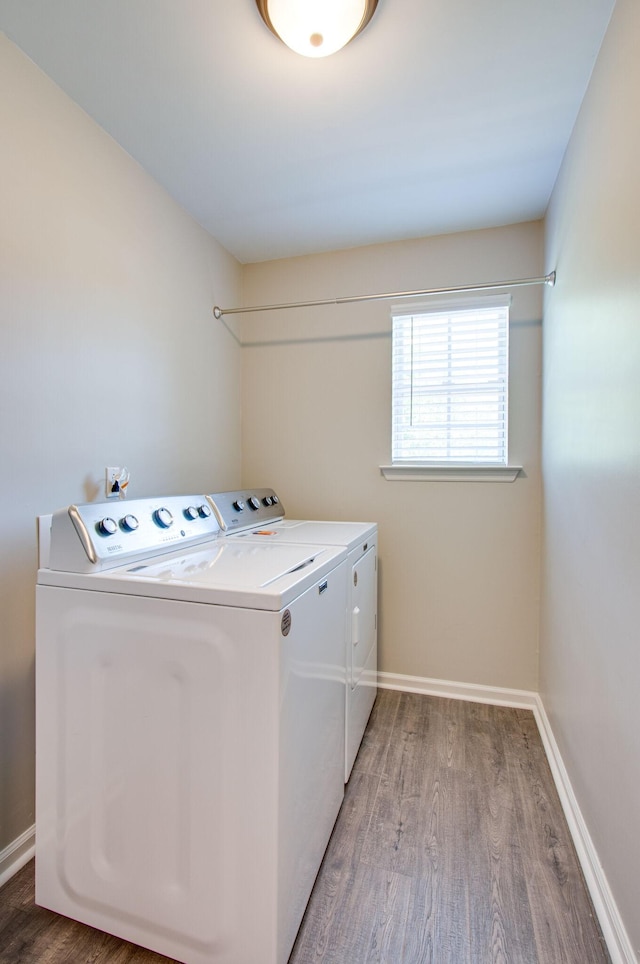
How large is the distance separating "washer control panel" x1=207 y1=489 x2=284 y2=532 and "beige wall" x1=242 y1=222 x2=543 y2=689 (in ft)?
1.00

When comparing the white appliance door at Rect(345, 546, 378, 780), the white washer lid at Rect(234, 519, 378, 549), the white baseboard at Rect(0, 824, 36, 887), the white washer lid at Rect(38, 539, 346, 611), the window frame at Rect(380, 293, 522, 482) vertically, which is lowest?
the white baseboard at Rect(0, 824, 36, 887)

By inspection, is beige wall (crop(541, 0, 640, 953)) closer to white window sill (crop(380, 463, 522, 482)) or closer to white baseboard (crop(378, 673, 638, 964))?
Answer: white baseboard (crop(378, 673, 638, 964))

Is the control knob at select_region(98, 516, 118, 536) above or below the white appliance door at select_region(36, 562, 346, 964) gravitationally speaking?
above

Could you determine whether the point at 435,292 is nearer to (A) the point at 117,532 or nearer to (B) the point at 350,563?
(B) the point at 350,563

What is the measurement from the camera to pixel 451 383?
224cm

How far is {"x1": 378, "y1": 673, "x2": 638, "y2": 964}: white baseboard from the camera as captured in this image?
3.37 feet

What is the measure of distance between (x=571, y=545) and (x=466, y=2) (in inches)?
64.1

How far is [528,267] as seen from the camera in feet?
6.99

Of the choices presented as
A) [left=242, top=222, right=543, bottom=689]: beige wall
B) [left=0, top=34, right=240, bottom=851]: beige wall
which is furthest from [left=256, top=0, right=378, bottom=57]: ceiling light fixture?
[left=242, top=222, right=543, bottom=689]: beige wall

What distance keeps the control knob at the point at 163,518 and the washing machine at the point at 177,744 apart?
180 millimetres

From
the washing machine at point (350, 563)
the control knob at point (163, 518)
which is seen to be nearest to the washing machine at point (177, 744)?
the control knob at point (163, 518)

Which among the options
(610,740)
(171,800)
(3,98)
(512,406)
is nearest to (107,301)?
(3,98)

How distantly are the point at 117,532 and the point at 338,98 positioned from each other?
61.2 inches

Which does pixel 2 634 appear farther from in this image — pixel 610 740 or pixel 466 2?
pixel 466 2
